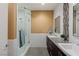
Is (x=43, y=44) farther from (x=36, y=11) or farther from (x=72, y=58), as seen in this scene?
(x=72, y=58)

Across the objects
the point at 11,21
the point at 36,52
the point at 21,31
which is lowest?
the point at 36,52

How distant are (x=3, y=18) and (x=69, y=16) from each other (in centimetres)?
196

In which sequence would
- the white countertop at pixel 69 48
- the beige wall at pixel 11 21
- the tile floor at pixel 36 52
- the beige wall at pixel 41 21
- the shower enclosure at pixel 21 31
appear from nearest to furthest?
the white countertop at pixel 69 48
the beige wall at pixel 11 21
the shower enclosure at pixel 21 31
the tile floor at pixel 36 52
the beige wall at pixel 41 21

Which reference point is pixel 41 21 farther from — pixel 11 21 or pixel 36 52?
pixel 11 21

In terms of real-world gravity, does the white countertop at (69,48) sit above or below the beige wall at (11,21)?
below

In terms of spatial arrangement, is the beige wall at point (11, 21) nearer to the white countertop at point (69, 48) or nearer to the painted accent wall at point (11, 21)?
the painted accent wall at point (11, 21)

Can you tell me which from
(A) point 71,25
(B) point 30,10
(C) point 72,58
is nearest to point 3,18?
(C) point 72,58

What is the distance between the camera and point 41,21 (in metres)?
7.15

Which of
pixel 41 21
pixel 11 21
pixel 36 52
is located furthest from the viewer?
pixel 41 21

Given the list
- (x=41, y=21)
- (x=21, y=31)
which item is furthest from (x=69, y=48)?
(x=41, y=21)

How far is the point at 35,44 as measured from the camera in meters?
7.21

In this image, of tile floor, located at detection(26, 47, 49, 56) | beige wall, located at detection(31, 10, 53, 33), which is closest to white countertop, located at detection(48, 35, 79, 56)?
tile floor, located at detection(26, 47, 49, 56)

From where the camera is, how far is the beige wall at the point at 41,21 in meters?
7.09

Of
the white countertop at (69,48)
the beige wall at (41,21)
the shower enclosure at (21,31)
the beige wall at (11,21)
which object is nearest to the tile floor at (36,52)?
the shower enclosure at (21,31)
